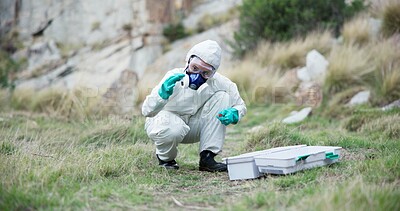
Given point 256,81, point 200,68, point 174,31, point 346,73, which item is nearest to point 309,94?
point 346,73

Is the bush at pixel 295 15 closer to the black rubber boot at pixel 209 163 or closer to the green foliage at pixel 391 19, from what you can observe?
the green foliage at pixel 391 19

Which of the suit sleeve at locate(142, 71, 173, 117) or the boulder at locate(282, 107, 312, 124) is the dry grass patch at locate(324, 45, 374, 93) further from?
the suit sleeve at locate(142, 71, 173, 117)

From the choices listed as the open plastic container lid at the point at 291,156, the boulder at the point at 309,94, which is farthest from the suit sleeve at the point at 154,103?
the boulder at the point at 309,94

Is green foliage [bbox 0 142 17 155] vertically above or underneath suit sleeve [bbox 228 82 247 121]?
underneath

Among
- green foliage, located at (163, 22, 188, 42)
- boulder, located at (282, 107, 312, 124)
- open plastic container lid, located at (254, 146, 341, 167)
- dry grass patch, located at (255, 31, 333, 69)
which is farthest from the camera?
green foliage, located at (163, 22, 188, 42)

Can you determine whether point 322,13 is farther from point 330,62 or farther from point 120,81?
point 120,81

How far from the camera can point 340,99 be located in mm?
6387

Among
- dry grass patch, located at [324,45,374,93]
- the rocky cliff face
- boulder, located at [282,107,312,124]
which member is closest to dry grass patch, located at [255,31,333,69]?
dry grass patch, located at [324,45,374,93]

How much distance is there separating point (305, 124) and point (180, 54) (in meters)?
6.75

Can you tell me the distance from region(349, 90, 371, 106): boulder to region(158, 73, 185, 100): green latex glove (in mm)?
3729

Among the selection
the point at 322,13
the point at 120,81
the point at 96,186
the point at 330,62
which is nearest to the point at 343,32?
the point at 322,13

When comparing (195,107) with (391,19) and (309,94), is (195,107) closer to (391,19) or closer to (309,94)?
(309,94)

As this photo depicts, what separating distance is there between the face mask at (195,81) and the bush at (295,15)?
6168 millimetres

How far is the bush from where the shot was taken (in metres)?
9.19
